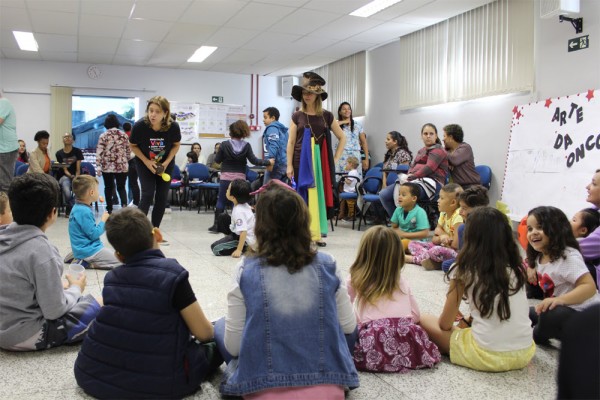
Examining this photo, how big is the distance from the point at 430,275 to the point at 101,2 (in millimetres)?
4921

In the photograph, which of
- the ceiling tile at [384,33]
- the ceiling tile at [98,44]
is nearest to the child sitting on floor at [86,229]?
the ceiling tile at [384,33]

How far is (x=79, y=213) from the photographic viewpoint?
→ 326cm

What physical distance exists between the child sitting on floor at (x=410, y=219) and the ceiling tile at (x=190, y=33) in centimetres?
417

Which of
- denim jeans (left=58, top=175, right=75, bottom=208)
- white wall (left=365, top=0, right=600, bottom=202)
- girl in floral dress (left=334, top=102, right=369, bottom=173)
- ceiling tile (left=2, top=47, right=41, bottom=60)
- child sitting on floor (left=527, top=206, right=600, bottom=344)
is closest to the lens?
child sitting on floor (left=527, top=206, right=600, bottom=344)

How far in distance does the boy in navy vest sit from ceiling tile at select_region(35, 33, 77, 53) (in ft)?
23.1

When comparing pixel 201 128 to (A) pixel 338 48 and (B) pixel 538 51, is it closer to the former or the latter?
(A) pixel 338 48

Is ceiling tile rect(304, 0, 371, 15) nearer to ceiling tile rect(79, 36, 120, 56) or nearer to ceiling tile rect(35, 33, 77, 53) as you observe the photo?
ceiling tile rect(79, 36, 120, 56)

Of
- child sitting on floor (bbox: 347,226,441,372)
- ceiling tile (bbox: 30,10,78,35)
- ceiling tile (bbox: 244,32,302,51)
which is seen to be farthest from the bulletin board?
child sitting on floor (bbox: 347,226,441,372)

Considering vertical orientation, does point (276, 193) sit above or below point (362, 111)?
below

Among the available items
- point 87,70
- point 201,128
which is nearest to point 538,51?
point 201,128

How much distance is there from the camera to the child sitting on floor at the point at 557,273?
2.00 meters

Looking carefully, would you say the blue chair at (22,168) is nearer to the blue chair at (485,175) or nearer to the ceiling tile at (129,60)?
the ceiling tile at (129,60)

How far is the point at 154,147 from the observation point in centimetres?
414

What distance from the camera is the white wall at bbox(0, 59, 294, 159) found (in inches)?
359
